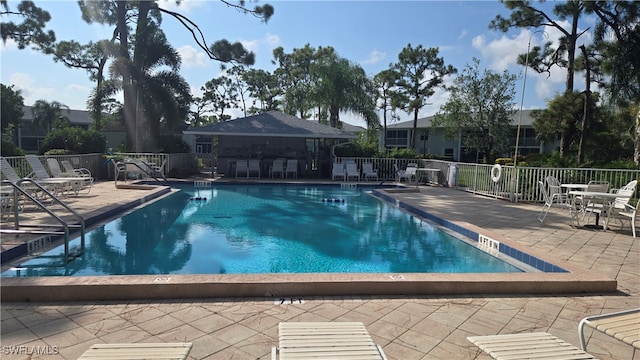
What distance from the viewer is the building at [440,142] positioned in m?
34.0

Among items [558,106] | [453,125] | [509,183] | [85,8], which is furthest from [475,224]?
[85,8]

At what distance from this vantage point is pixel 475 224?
7.51 meters

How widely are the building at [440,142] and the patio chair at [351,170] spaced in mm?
18000

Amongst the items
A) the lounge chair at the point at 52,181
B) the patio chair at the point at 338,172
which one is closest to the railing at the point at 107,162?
the lounge chair at the point at 52,181

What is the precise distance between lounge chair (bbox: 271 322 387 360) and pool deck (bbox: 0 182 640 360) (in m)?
0.62

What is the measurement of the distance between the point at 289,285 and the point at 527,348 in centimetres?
219

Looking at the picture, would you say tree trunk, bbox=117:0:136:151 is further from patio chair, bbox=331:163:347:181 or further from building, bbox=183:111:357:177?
patio chair, bbox=331:163:347:181

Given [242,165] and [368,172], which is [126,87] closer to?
[242,165]

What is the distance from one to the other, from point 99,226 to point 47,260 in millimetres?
2196

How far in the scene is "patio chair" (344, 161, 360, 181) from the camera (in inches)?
655

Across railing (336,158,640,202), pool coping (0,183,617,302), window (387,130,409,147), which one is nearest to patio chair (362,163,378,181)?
railing (336,158,640,202)

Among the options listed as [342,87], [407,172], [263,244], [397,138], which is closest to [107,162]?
[263,244]

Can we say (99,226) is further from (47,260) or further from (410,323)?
(410,323)

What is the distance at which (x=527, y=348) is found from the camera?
6.85 ft
